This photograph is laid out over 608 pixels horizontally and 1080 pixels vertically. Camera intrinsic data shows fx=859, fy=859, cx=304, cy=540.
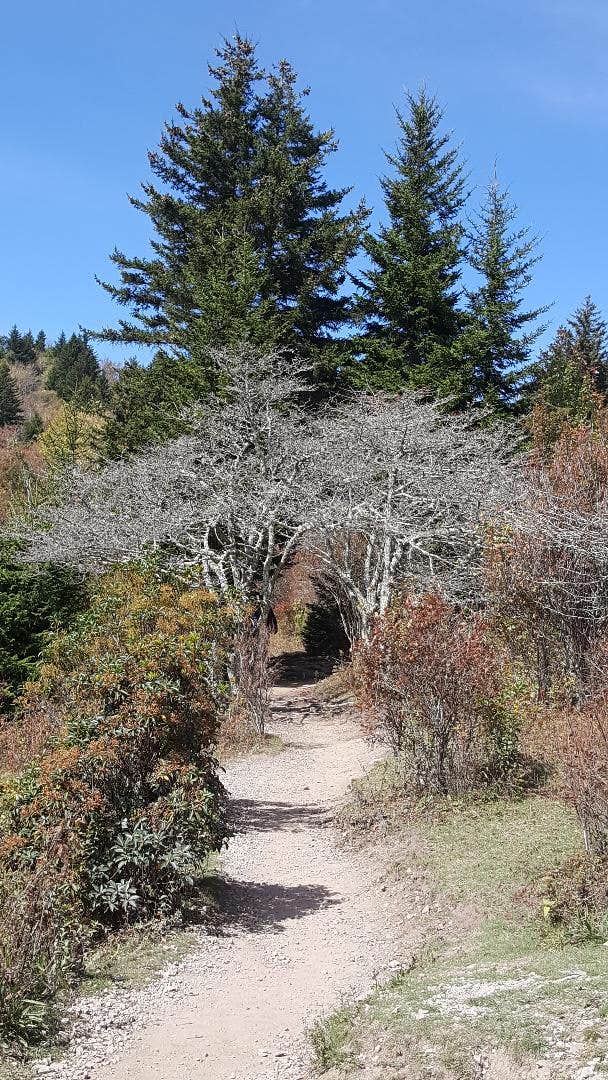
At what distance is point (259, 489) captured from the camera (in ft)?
49.2

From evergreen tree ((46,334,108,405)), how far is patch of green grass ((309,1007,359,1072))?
45.4 m

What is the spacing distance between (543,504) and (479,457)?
7.26 m

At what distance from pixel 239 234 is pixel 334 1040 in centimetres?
1956

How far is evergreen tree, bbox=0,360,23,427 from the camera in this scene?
52.8 metres

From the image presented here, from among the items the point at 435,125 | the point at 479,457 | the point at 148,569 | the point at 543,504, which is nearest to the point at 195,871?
the point at 148,569

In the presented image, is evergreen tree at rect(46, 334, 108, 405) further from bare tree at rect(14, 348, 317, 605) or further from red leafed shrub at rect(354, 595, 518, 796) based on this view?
red leafed shrub at rect(354, 595, 518, 796)

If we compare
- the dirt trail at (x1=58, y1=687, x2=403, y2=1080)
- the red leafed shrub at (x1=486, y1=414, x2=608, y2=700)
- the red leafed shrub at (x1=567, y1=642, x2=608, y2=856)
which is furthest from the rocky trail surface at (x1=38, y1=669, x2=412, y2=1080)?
the red leafed shrub at (x1=486, y1=414, x2=608, y2=700)

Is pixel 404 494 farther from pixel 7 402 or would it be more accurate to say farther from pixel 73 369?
pixel 73 369

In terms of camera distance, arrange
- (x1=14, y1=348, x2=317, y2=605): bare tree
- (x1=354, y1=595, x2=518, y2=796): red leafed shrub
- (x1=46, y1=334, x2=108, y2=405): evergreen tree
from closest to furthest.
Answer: (x1=354, y1=595, x2=518, y2=796): red leafed shrub < (x1=14, y1=348, x2=317, y2=605): bare tree < (x1=46, y1=334, x2=108, y2=405): evergreen tree

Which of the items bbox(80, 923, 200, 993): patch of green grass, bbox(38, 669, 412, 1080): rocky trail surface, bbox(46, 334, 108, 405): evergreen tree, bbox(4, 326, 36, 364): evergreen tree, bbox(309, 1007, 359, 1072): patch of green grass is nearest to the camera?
bbox(309, 1007, 359, 1072): patch of green grass

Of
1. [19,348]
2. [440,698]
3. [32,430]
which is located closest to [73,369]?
[32,430]

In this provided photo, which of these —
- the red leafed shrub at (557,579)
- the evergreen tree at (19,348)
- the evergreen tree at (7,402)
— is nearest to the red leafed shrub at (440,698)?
the red leafed shrub at (557,579)

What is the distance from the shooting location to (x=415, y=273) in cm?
2083

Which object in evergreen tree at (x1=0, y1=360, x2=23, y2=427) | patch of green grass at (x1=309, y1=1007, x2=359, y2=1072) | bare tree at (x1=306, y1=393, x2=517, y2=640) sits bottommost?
patch of green grass at (x1=309, y1=1007, x2=359, y2=1072)
